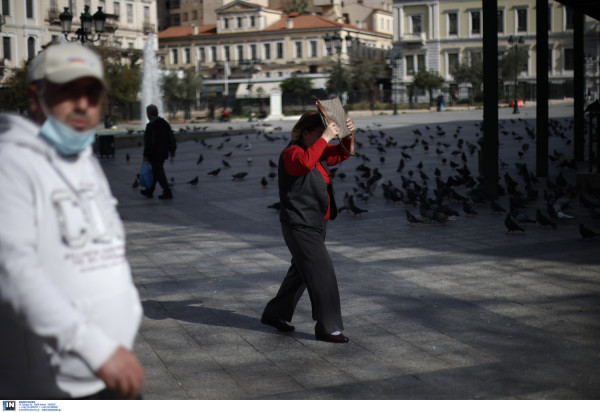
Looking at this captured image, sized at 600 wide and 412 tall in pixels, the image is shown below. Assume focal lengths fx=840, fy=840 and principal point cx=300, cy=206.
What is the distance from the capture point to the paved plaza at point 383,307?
473 centimetres

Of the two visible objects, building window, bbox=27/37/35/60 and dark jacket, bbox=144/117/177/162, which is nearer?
dark jacket, bbox=144/117/177/162

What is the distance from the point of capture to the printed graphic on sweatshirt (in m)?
2.13

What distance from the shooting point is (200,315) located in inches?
252

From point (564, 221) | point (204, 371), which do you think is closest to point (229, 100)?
point (564, 221)

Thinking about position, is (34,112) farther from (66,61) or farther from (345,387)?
(345,387)

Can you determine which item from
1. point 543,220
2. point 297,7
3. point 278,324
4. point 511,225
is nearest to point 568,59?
point 297,7

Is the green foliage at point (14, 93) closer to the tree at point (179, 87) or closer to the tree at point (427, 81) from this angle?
the tree at point (179, 87)

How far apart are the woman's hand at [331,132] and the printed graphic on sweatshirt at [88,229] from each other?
2.64 metres

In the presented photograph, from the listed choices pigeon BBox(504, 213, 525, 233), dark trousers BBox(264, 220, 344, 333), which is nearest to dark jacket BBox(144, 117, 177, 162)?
pigeon BBox(504, 213, 525, 233)

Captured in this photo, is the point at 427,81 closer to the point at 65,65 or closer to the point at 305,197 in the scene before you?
the point at 305,197

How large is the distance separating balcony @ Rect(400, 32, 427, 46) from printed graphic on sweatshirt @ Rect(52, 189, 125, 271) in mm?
87189

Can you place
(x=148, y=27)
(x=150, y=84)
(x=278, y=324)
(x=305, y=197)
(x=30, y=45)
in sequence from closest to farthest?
(x=305, y=197) < (x=278, y=324) < (x=150, y=84) < (x=30, y=45) < (x=148, y=27)

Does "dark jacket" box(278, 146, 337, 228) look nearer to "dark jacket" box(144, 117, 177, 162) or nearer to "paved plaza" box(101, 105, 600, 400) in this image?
"paved plaza" box(101, 105, 600, 400)

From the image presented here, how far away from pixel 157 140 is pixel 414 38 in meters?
76.9
